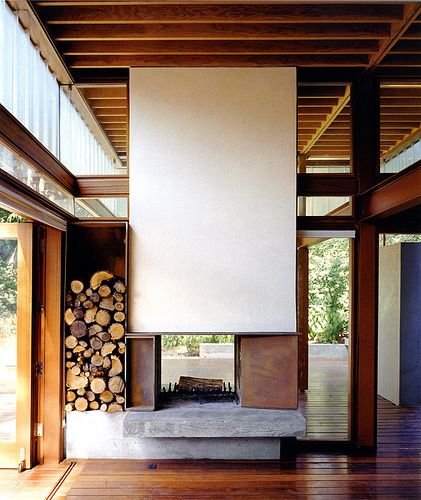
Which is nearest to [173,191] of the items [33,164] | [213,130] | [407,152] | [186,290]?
[213,130]

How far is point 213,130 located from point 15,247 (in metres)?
2.00

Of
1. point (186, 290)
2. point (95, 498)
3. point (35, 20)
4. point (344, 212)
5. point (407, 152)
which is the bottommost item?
point (95, 498)

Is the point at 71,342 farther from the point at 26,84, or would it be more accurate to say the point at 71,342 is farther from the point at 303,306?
the point at 303,306

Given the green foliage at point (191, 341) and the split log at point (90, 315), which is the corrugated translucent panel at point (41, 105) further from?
the green foliage at point (191, 341)

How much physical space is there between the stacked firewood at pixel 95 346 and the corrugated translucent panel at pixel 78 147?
108cm

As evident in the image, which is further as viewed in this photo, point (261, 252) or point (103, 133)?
point (103, 133)

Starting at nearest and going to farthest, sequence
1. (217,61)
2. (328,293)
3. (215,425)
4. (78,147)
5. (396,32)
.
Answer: (396,32)
(215,425)
(217,61)
(78,147)
(328,293)

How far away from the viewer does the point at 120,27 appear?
350 centimetres

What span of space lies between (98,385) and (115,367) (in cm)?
21

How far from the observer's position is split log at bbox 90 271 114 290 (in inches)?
154

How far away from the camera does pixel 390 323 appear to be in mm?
6188

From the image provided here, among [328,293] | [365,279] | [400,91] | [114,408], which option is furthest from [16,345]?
[328,293]

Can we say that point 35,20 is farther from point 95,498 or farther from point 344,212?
point 95,498

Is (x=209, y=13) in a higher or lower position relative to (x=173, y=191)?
higher
